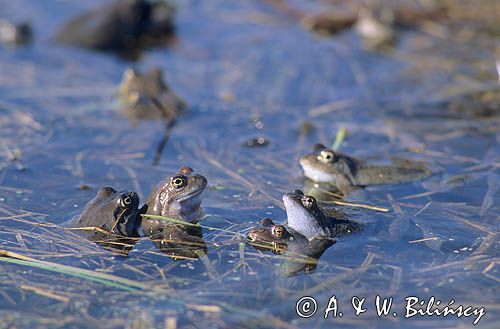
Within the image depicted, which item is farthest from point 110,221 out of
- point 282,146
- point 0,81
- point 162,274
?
point 0,81

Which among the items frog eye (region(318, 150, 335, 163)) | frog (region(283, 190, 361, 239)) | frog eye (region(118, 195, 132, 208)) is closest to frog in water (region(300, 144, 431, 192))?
frog eye (region(318, 150, 335, 163))

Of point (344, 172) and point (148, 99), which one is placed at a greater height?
point (148, 99)

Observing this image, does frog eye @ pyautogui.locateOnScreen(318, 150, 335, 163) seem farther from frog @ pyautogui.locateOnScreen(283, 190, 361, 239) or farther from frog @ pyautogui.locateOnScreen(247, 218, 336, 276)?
frog @ pyautogui.locateOnScreen(247, 218, 336, 276)

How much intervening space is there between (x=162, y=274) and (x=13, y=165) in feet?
9.11

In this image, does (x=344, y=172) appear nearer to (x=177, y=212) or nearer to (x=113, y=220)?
(x=177, y=212)

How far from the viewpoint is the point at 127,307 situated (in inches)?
216

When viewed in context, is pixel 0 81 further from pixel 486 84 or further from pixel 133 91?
pixel 486 84

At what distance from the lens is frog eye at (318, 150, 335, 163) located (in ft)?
24.7

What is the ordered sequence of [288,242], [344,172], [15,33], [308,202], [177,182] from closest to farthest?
[308,202], [288,242], [177,182], [344,172], [15,33]

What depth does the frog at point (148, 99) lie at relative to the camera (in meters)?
9.40

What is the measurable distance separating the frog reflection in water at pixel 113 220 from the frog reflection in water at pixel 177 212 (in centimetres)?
14

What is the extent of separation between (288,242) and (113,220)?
55.6 inches

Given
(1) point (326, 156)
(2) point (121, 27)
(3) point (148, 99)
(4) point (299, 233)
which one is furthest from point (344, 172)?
(2) point (121, 27)

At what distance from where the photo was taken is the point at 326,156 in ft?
24.7
